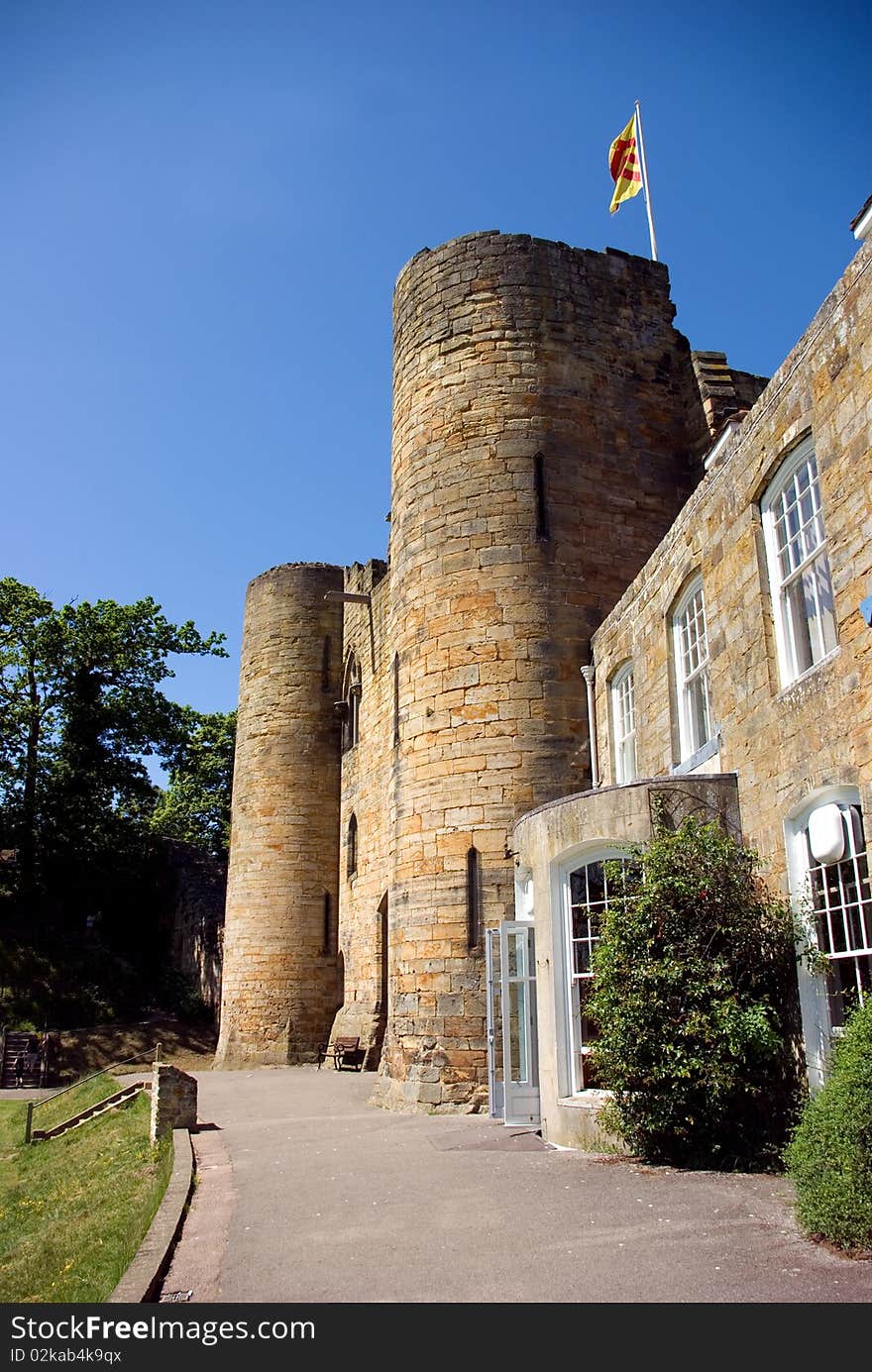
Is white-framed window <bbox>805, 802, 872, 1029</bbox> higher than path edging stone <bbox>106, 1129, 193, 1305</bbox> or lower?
higher

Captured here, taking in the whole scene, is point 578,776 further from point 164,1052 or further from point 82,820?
point 82,820

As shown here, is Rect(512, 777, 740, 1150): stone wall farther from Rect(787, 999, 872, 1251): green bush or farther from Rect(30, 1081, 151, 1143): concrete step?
Rect(30, 1081, 151, 1143): concrete step

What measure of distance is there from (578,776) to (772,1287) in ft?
29.1

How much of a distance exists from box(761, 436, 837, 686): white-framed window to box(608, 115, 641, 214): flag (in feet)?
37.1

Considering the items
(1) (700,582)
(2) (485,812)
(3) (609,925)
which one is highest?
(1) (700,582)

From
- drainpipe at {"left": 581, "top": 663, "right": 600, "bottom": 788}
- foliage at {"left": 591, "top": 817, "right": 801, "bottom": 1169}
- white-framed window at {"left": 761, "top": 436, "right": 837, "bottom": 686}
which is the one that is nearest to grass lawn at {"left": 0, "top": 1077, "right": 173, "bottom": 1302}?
foliage at {"left": 591, "top": 817, "right": 801, "bottom": 1169}

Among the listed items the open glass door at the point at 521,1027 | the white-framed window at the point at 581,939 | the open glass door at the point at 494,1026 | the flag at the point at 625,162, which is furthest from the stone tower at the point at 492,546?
the white-framed window at the point at 581,939

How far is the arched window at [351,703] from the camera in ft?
77.0

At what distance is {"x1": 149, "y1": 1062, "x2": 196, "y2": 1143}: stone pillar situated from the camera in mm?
11305

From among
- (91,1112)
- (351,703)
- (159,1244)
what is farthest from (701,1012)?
(351,703)

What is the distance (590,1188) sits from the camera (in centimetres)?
730

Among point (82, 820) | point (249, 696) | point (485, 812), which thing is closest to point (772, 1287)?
point (485, 812)

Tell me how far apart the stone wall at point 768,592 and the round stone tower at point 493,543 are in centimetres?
273

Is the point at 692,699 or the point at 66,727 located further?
the point at 66,727
